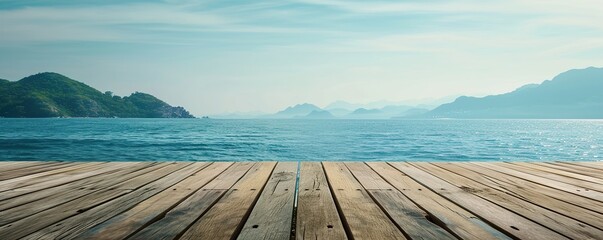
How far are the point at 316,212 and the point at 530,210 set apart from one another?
1.51 meters

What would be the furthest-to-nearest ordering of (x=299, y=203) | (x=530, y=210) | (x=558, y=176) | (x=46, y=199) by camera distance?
(x=558, y=176) → (x=46, y=199) → (x=299, y=203) → (x=530, y=210)

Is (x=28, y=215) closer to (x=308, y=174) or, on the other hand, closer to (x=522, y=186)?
(x=308, y=174)

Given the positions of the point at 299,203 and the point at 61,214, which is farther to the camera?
the point at 299,203

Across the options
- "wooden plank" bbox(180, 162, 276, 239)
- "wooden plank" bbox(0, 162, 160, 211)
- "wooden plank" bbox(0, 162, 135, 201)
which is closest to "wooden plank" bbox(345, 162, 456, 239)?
"wooden plank" bbox(180, 162, 276, 239)

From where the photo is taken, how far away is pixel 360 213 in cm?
241

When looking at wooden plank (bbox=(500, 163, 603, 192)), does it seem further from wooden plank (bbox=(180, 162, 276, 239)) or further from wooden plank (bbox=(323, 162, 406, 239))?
wooden plank (bbox=(180, 162, 276, 239))

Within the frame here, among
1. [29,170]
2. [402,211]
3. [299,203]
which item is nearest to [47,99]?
[29,170]

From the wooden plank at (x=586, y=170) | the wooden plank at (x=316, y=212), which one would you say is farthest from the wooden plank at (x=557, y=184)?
the wooden plank at (x=316, y=212)

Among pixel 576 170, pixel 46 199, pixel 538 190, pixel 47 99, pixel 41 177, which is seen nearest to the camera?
pixel 46 199

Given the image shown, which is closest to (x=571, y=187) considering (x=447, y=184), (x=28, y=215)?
(x=447, y=184)

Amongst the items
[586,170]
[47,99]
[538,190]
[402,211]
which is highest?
[47,99]

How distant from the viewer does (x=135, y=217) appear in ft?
7.70

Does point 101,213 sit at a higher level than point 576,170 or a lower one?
higher

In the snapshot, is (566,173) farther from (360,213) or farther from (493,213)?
(360,213)
